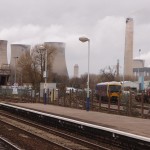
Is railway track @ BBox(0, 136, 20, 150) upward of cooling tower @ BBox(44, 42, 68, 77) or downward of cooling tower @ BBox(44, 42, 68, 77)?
downward

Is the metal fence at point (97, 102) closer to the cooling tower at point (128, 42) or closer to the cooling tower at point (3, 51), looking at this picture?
the cooling tower at point (3, 51)

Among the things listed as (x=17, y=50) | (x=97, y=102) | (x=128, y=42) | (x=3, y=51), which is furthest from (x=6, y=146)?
(x=128, y=42)

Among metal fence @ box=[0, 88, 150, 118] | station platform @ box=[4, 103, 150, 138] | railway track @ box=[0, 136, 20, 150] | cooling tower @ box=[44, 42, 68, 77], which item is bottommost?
railway track @ box=[0, 136, 20, 150]

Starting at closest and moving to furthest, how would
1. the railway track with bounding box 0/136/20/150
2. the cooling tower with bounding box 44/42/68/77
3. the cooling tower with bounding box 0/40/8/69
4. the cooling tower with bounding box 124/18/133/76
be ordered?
1. the railway track with bounding box 0/136/20/150
2. the cooling tower with bounding box 44/42/68/77
3. the cooling tower with bounding box 0/40/8/69
4. the cooling tower with bounding box 124/18/133/76

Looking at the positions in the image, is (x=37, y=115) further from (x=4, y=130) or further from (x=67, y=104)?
(x=67, y=104)

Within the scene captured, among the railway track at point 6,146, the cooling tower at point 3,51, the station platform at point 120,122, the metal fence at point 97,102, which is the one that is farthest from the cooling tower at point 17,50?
the railway track at point 6,146

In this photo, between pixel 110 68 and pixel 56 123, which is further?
pixel 110 68

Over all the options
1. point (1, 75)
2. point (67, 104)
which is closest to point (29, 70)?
point (1, 75)

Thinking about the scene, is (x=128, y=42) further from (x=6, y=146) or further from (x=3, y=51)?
(x=6, y=146)

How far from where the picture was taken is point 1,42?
313ft

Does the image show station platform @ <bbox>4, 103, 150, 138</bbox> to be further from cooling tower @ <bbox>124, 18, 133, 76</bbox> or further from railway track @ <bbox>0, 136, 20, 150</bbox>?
cooling tower @ <bbox>124, 18, 133, 76</bbox>

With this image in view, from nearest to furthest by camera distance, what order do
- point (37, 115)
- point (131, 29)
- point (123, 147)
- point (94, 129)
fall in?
1. point (123, 147)
2. point (94, 129)
3. point (37, 115)
4. point (131, 29)

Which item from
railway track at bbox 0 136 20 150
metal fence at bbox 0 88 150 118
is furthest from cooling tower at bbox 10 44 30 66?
railway track at bbox 0 136 20 150

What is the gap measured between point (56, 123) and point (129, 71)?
96574 millimetres
